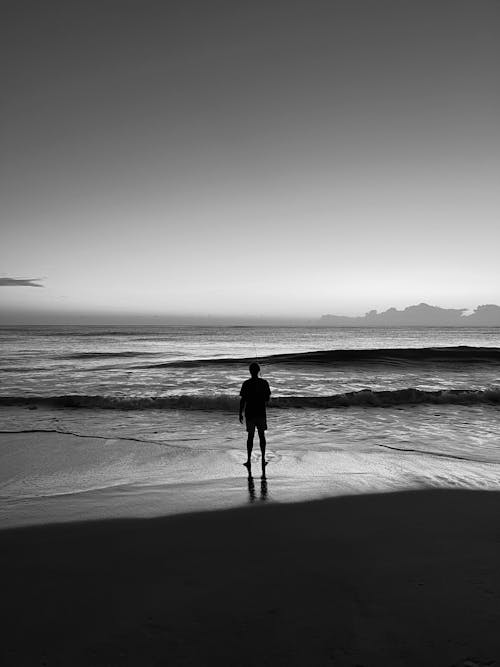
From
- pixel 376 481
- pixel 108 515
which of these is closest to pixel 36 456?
pixel 108 515

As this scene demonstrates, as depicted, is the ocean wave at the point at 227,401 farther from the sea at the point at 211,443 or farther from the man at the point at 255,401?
the man at the point at 255,401

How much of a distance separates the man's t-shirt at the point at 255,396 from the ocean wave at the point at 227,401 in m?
7.00

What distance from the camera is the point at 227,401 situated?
614 inches

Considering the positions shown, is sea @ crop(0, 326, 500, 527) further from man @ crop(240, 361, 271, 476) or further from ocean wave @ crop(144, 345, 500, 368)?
ocean wave @ crop(144, 345, 500, 368)

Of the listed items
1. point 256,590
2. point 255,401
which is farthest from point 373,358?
point 256,590

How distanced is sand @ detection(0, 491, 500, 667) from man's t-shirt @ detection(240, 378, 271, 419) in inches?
108

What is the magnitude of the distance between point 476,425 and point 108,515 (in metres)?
10.9

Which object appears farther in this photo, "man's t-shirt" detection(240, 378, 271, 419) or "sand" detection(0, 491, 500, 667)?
"man's t-shirt" detection(240, 378, 271, 419)

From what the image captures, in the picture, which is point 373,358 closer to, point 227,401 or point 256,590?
point 227,401

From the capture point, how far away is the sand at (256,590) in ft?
10.1

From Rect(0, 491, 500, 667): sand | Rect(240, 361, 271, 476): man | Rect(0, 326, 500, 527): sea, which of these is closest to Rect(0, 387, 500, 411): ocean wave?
Rect(0, 326, 500, 527): sea

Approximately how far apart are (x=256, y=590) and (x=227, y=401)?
38.9 ft

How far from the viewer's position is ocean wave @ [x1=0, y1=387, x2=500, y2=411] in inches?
613

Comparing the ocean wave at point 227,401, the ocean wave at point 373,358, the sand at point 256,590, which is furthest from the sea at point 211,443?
the ocean wave at point 373,358
